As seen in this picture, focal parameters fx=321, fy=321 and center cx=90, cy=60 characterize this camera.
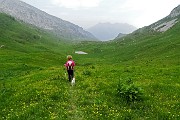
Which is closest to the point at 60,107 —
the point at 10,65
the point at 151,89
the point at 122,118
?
the point at 122,118

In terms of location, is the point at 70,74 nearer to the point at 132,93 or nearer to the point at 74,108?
the point at 74,108

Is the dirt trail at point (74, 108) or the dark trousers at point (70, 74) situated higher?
the dark trousers at point (70, 74)

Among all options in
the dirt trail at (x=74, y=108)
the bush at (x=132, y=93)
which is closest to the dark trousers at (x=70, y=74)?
the dirt trail at (x=74, y=108)

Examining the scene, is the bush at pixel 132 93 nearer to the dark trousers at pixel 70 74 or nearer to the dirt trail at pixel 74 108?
the dirt trail at pixel 74 108

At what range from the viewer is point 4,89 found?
96.9 feet

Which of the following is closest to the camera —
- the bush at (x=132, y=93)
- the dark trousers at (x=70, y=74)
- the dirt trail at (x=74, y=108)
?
the dirt trail at (x=74, y=108)

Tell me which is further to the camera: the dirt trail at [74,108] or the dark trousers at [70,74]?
the dark trousers at [70,74]

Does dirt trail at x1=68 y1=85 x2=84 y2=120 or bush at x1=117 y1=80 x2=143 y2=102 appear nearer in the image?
dirt trail at x1=68 y1=85 x2=84 y2=120

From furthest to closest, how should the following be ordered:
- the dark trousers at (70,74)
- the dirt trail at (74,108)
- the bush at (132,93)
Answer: the dark trousers at (70,74)
the bush at (132,93)
the dirt trail at (74,108)

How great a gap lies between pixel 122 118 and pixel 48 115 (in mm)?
4821

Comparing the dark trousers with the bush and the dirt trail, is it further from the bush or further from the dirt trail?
the bush

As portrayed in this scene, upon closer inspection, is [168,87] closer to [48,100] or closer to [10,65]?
[48,100]

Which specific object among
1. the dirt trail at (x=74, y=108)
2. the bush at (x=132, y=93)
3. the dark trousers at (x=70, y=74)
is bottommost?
the dirt trail at (x=74, y=108)

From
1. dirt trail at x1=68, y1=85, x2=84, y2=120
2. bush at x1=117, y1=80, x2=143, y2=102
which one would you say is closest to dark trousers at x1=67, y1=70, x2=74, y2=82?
dirt trail at x1=68, y1=85, x2=84, y2=120
